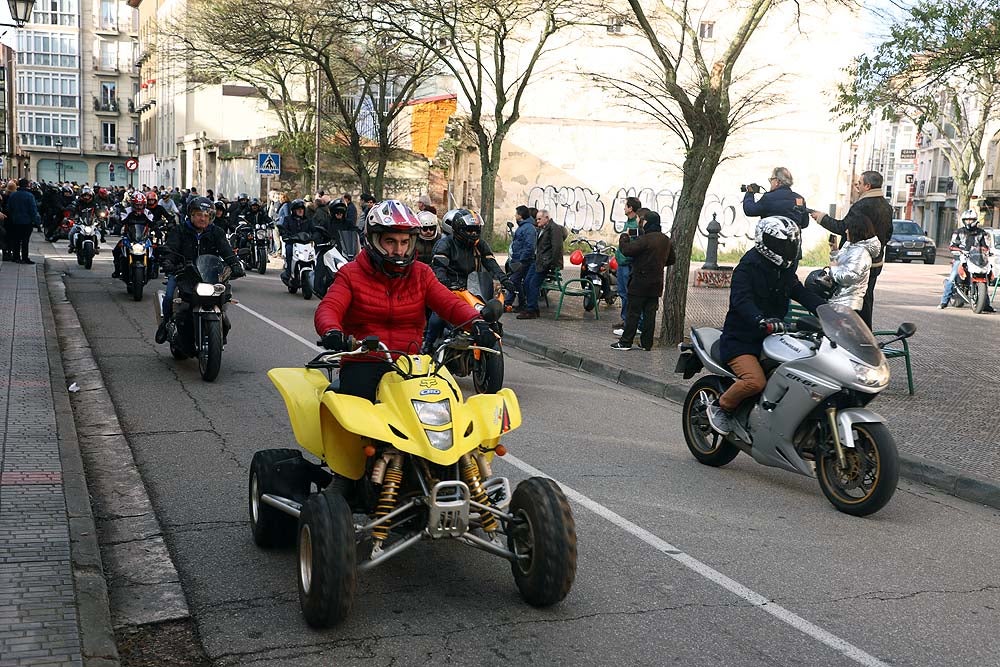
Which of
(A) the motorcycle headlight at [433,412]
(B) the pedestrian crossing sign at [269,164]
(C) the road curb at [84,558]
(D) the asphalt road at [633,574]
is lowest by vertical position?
(D) the asphalt road at [633,574]

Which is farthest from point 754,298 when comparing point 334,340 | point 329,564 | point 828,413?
point 329,564

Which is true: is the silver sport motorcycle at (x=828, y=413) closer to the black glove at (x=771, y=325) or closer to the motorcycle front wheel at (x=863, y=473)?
the motorcycle front wheel at (x=863, y=473)

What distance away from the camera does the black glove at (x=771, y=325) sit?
278 inches

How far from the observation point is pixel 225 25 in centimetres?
2575

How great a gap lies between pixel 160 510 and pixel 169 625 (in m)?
1.78

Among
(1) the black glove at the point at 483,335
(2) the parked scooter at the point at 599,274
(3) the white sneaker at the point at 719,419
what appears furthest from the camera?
(2) the parked scooter at the point at 599,274

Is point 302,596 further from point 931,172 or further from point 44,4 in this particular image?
point 44,4

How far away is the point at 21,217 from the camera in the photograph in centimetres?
2248

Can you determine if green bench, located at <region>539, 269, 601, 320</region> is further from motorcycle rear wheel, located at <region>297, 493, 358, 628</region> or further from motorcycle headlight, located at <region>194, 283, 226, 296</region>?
motorcycle rear wheel, located at <region>297, 493, 358, 628</region>

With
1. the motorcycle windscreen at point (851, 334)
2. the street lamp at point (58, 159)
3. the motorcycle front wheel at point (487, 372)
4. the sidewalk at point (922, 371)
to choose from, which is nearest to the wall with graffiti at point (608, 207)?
the sidewalk at point (922, 371)

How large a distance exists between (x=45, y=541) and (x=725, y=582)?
10.5 ft

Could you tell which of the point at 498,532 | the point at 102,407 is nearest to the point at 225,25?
the point at 102,407

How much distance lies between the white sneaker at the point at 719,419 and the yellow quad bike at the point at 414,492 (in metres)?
2.92

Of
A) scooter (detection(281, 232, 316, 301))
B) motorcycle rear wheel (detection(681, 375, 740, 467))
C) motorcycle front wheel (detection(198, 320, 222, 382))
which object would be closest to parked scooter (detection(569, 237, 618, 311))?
scooter (detection(281, 232, 316, 301))
